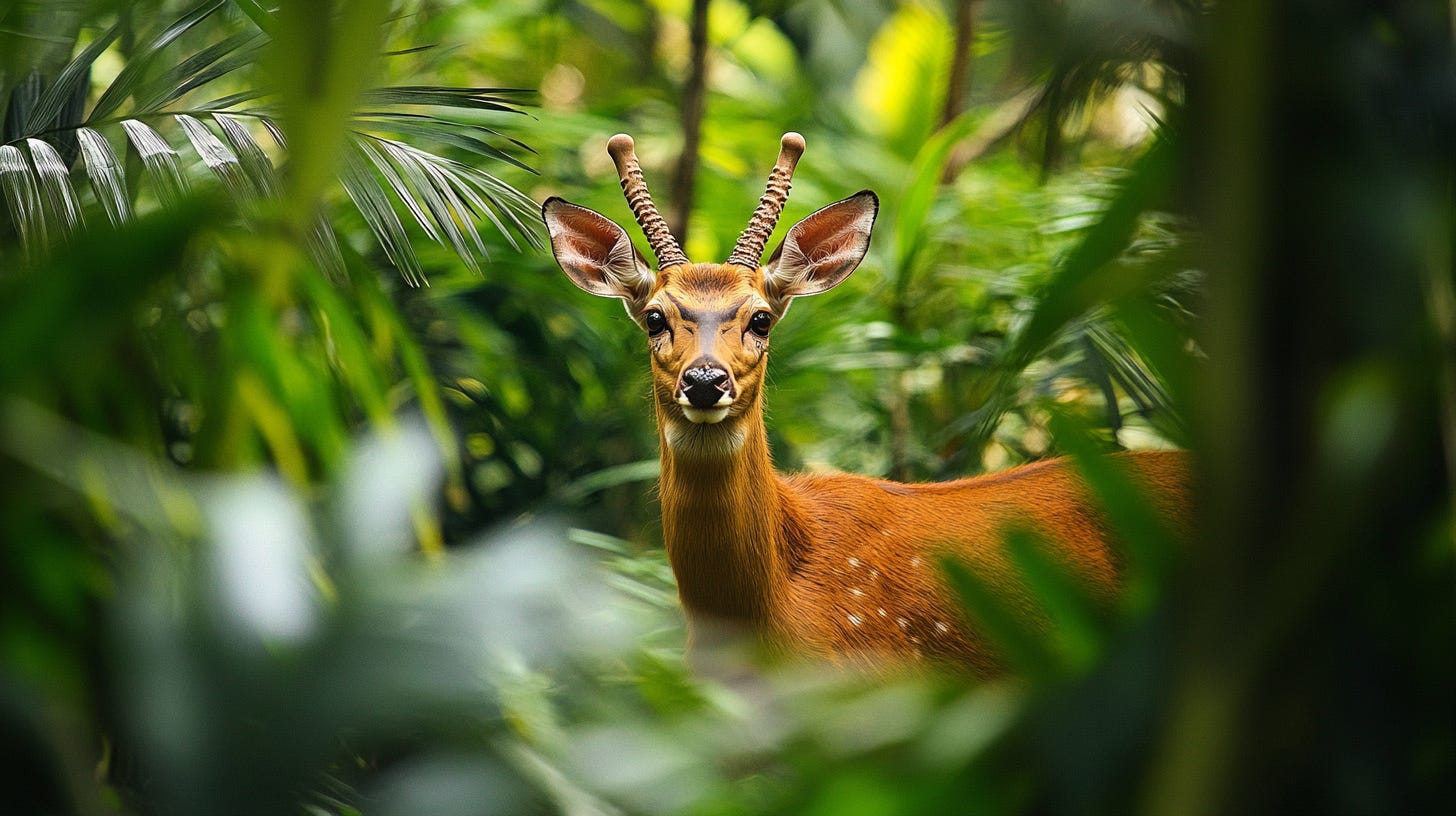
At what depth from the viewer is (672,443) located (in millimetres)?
2990

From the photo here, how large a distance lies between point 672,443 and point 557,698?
1.65 metres

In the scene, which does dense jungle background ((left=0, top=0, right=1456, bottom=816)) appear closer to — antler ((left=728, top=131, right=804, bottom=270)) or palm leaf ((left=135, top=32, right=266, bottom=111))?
palm leaf ((left=135, top=32, right=266, bottom=111))

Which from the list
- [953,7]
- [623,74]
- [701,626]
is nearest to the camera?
[701,626]

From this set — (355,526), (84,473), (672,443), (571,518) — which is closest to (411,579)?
(355,526)

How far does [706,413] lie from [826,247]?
0.79m

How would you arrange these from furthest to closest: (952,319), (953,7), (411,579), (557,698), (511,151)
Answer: (953,7) < (952,319) < (511,151) < (557,698) < (411,579)

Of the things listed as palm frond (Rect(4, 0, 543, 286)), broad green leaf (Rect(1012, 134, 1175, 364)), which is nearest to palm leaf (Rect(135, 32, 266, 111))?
palm frond (Rect(4, 0, 543, 286))

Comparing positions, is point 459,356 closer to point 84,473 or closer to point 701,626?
A: point 701,626

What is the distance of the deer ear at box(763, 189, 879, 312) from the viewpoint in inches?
130

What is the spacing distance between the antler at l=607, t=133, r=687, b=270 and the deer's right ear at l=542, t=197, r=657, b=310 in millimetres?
59

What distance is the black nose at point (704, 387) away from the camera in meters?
2.79

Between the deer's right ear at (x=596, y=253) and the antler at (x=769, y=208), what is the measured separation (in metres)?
0.24

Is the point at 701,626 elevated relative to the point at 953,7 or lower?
lower

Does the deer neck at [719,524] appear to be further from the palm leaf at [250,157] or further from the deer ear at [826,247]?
the palm leaf at [250,157]
